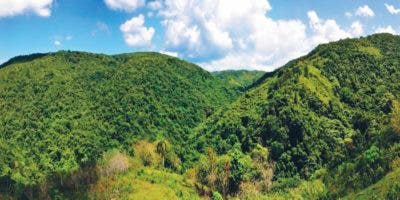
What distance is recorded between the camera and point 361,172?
271ft

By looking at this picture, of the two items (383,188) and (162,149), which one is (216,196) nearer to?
(162,149)

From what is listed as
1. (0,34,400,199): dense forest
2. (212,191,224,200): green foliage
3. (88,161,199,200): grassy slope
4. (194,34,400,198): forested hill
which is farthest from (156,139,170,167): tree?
(212,191,224,200): green foliage

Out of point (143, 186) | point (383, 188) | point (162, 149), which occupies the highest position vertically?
point (162, 149)

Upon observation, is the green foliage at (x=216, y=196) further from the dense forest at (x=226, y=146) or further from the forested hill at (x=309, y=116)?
the forested hill at (x=309, y=116)

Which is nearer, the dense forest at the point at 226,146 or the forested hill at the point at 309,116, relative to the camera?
the dense forest at the point at 226,146

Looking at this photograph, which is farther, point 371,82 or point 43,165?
point 371,82

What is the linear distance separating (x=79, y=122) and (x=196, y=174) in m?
63.4

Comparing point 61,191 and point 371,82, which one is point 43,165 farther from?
point 371,82

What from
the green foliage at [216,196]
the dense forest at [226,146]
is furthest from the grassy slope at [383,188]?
the green foliage at [216,196]

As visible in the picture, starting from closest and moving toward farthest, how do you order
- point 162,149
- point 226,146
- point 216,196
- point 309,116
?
point 216,196 < point 309,116 < point 162,149 < point 226,146

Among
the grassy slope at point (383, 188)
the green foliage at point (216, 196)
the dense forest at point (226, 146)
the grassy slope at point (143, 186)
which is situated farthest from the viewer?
the dense forest at point (226, 146)

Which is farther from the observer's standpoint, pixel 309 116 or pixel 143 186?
pixel 309 116

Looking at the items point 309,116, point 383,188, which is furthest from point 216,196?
point 383,188

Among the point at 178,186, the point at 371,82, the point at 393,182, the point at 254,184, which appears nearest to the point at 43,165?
the point at 178,186
